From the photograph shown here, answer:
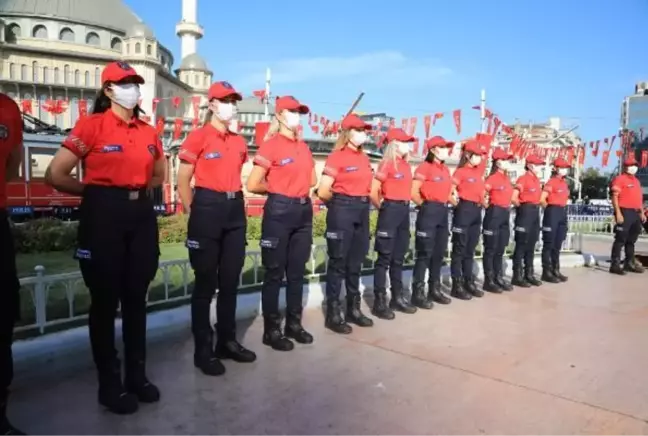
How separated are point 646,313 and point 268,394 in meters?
4.48

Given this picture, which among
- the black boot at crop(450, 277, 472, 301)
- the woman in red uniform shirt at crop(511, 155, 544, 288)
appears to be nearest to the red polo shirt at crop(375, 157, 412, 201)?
the black boot at crop(450, 277, 472, 301)

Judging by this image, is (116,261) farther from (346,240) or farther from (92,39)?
(92,39)

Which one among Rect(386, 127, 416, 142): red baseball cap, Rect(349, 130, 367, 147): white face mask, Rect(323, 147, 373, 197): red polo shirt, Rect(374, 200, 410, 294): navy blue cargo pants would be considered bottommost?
Rect(374, 200, 410, 294): navy blue cargo pants

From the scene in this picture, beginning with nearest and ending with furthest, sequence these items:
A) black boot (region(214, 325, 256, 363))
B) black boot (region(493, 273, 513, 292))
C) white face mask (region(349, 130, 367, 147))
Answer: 1. black boot (region(214, 325, 256, 363))
2. white face mask (region(349, 130, 367, 147))
3. black boot (region(493, 273, 513, 292))

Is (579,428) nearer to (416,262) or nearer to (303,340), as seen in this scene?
(303,340)

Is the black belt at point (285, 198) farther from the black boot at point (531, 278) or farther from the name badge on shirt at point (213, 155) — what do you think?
the black boot at point (531, 278)

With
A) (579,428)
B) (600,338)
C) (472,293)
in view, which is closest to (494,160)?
(472,293)

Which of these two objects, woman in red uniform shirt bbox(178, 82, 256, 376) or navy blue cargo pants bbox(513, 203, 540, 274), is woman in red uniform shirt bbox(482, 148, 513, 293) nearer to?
navy blue cargo pants bbox(513, 203, 540, 274)

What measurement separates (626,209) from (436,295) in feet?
13.9

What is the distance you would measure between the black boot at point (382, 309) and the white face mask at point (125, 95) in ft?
10.4

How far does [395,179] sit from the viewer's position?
5547 mm

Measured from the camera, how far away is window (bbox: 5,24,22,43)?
5712 cm

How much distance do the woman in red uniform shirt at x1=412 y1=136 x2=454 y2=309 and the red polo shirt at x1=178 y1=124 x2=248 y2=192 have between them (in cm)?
264

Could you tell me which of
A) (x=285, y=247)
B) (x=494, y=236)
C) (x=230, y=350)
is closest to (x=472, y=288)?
(x=494, y=236)
